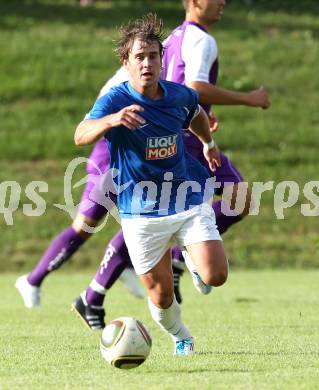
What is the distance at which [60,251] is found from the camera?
391 inches

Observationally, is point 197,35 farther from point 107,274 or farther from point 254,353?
point 254,353

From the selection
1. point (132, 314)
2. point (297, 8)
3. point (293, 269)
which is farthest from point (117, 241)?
point (297, 8)

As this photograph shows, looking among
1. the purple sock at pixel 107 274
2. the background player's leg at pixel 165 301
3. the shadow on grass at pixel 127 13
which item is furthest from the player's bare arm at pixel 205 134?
A: the shadow on grass at pixel 127 13

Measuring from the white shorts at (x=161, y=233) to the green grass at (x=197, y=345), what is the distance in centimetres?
58

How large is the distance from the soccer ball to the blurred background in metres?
Answer: 11.0

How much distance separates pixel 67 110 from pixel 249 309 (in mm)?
14098

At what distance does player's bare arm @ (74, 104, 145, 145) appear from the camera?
5691mm

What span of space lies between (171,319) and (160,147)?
103 cm

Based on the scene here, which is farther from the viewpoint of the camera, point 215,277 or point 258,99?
point 258,99

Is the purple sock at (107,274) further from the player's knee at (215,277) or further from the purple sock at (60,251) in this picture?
the player's knee at (215,277)

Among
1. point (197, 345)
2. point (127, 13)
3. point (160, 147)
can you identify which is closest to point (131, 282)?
point (197, 345)

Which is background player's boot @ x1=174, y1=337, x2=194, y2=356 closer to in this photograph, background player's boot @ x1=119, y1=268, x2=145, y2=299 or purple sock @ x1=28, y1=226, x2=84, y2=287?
purple sock @ x1=28, y1=226, x2=84, y2=287

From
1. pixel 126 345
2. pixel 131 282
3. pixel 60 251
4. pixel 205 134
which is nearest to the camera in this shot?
pixel 126 345

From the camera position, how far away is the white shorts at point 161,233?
257 inches
